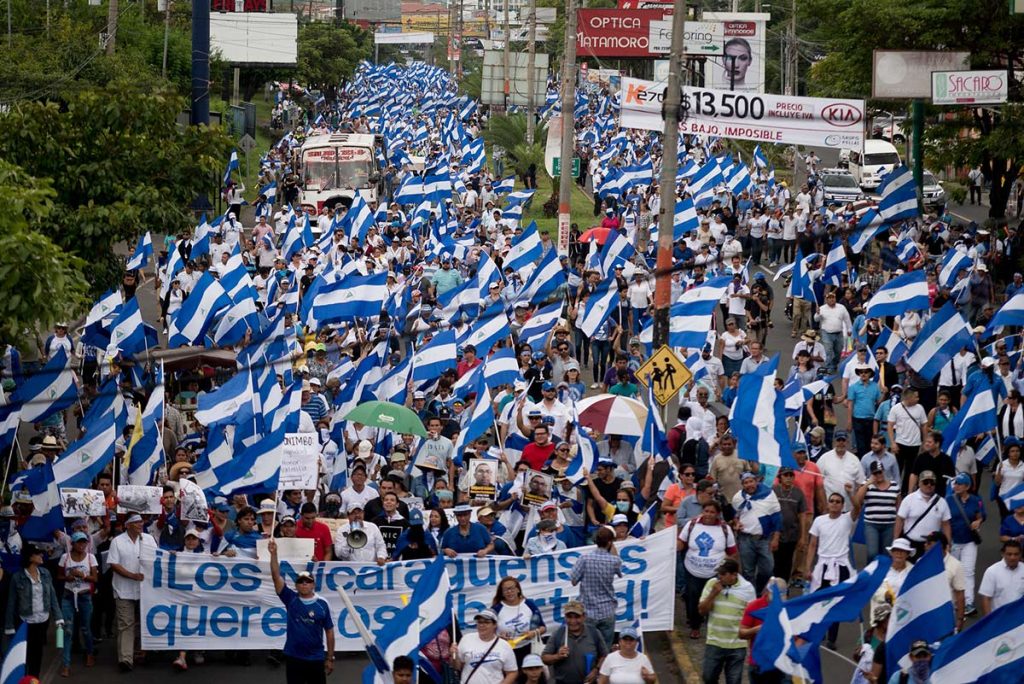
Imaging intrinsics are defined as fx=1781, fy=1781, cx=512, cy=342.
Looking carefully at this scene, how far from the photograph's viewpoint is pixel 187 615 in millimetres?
13305

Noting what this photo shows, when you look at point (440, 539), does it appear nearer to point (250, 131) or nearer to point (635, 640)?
point (635, 640)

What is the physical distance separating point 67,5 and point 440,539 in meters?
43.7

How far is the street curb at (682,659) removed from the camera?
41.8 feet

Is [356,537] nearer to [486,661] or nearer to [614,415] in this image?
[486,661]

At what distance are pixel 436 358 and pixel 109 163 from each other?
7855mm

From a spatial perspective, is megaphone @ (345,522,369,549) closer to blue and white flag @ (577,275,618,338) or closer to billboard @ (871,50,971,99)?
blue and white flag @ (577,275,618,338)

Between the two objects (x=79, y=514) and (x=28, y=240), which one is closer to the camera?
(x=79, y=514)

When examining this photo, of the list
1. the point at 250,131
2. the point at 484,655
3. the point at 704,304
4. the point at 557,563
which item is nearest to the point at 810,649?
the point at 484,655

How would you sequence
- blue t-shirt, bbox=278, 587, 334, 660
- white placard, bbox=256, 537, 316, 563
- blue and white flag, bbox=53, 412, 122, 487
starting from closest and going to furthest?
blue t-shirt, bbox=278, 587, 334, 660
white placard, bbox=256, 537, 316, 563
blue and white flag, bbox=53, 412, 122, 487

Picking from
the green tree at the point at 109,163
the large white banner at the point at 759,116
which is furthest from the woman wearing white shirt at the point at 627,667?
the large white banner at the point at 759,116

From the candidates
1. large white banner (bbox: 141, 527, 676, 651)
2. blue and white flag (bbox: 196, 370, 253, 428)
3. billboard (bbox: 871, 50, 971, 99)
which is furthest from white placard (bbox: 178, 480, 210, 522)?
billboard (bbox: 871, 50, 971, 99)

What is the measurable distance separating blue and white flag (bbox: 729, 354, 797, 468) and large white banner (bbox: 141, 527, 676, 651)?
178cm

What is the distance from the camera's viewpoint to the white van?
1889 inches

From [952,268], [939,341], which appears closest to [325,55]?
[952,268]
